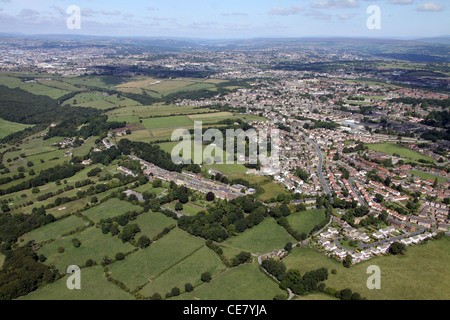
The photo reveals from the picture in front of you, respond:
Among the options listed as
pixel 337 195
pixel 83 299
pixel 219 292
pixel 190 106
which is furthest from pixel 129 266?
pixel 190 106

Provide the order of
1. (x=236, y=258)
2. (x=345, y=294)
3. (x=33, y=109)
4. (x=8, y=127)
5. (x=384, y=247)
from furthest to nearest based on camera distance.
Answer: (x=33, y=109), (x=8, y=127), (x=384, y=247), (x=236, y=258), (x=345, y=294)

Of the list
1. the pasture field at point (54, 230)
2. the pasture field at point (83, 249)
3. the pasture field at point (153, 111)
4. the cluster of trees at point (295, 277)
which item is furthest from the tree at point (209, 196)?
the pasture field at point (153, 111)

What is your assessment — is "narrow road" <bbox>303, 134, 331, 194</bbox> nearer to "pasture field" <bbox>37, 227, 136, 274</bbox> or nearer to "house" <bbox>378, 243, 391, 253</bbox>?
"house" <bbox>378, 243, 391, 253</bbox>

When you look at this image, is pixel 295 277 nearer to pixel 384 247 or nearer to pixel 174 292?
pixel 174 292

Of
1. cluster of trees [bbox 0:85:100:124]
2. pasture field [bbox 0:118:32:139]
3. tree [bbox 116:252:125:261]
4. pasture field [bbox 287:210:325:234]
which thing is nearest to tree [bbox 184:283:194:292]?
tree [bbox 116:252:125:261]

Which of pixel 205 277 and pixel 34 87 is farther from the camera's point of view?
pixel 34 87

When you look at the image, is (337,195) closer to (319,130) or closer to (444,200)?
(444,200)

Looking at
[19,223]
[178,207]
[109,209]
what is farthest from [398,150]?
[19,223]
